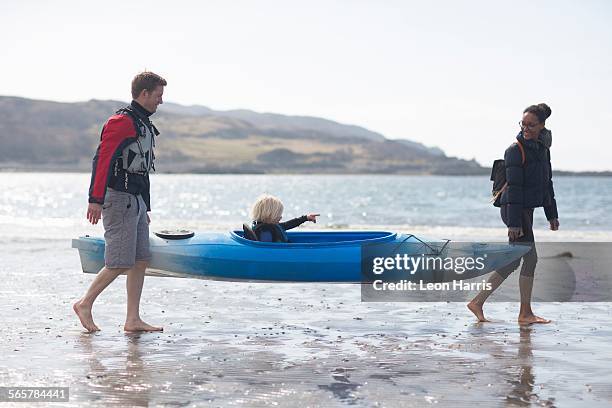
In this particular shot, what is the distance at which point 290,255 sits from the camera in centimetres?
839

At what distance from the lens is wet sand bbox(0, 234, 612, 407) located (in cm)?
537

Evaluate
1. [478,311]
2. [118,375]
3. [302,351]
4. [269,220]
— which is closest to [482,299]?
[478,311]

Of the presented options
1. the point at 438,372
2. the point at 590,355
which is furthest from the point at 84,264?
the point at 590,355

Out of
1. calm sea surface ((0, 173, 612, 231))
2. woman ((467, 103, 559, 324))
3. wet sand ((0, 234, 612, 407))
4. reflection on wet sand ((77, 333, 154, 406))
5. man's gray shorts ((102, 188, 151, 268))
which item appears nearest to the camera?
reflection on wet sand ((77, 333, 154, 406))

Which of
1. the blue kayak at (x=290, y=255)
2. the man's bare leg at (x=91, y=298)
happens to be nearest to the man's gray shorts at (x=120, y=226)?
the man's bare leg at (x=91, y=298)

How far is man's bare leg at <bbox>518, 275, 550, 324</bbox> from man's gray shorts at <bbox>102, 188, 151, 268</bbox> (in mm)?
3613

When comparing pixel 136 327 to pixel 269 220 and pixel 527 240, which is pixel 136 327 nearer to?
pixel 269 220

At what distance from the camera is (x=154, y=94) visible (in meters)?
7.56

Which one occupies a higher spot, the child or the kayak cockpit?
the child

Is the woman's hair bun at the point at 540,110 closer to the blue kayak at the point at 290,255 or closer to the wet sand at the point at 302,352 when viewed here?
the blue kayak at the point at 290,255

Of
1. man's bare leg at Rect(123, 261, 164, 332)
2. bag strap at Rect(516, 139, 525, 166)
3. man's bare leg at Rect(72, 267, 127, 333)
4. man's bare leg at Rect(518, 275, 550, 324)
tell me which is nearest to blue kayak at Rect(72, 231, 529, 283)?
man's bare leg at Rect(518, 275, 550, 324)

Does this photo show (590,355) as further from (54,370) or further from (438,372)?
(54,370)

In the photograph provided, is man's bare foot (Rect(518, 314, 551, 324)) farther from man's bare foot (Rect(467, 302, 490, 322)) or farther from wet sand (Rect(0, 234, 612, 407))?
man's bare foot (Rect(467, 302, 490, 322))

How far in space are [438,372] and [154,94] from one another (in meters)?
3.46
